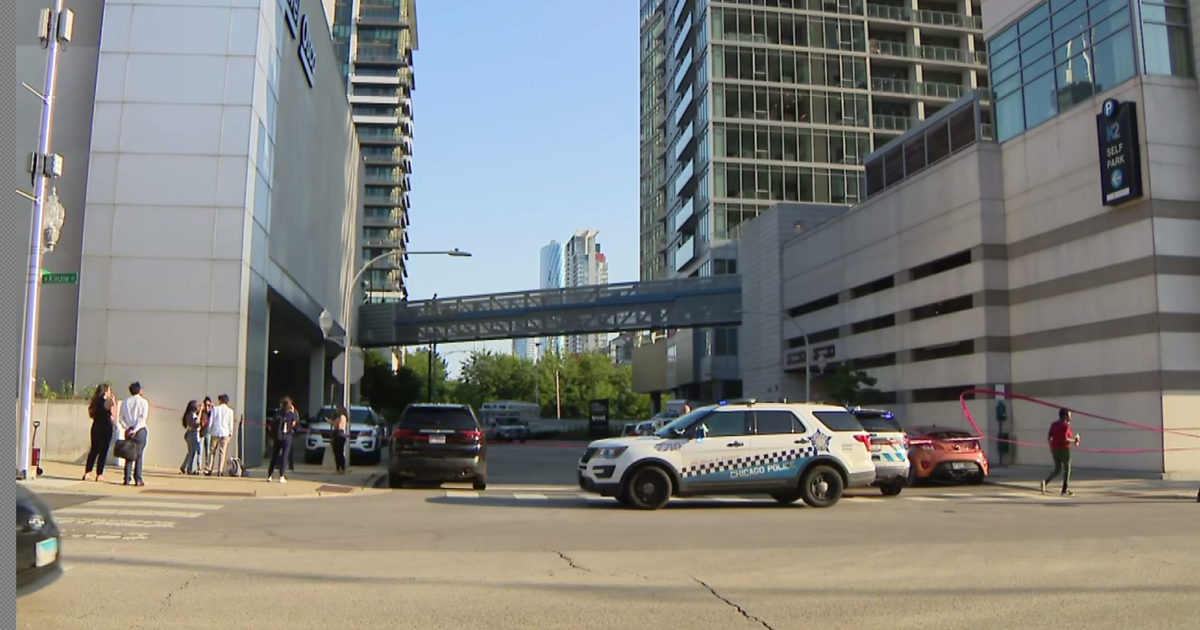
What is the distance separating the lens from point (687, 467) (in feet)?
54.9

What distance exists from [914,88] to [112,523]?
76238 millimetres

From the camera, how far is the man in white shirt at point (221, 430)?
21422mm

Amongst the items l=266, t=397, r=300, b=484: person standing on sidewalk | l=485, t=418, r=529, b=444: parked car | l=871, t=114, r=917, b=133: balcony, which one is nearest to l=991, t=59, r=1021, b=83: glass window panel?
l=266, t=397, r=300, b=484: person standing on sidewalk

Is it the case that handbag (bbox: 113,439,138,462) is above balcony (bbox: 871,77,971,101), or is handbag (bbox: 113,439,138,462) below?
below

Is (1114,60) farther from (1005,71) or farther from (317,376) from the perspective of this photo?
(317,376)

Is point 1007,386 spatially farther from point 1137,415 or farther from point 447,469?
point 447,469

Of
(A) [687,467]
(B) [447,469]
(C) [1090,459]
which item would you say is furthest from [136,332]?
(C) [1090,459]

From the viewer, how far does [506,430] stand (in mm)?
69375

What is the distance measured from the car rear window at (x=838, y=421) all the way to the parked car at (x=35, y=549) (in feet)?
42.4

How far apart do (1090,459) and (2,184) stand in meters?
31.9

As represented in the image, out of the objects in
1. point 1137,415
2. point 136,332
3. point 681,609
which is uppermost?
point 136,332

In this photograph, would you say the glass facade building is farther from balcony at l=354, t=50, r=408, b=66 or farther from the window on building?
balcony at l=354, t=50, r=408, b=66

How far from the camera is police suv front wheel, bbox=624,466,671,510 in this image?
54.5 ft

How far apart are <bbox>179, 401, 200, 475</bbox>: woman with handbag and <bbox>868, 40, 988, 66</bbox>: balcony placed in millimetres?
68279
